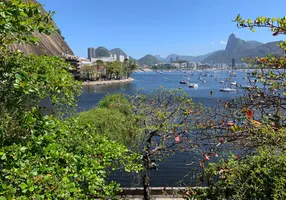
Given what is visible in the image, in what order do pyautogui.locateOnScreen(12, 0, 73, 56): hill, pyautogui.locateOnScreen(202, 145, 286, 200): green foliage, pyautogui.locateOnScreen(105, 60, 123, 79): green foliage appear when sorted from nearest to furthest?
1. pyautogui.locateOnScreen(202, 145, 286, 200): green foliage
2. pyautogui.locateOnScreen(12, 0, 73, 56): hill
3. pyautogui.locateOnScreen(105, 60, 123, 79): green foliage

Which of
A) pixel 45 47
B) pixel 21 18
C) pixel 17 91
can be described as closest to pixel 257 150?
pixel 17 91

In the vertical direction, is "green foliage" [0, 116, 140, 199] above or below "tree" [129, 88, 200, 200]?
above

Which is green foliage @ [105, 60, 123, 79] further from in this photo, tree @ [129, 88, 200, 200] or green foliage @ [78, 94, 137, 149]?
tree @ [129, 88, 200, 200]

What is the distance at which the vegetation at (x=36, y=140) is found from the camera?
1.70 metres

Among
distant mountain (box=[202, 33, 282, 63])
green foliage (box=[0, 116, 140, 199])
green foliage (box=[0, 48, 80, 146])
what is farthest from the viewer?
distant mountain (box=[202, 33, 282, 63])

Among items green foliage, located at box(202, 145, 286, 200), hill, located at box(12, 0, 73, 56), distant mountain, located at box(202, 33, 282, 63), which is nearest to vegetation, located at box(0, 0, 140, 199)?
hill, located at box(12, 0, 73, 56)

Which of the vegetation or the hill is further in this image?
the hill

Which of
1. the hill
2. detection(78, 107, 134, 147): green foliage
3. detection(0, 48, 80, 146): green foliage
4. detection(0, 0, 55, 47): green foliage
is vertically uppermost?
the hill

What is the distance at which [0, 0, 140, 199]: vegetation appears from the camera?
5.56 feet

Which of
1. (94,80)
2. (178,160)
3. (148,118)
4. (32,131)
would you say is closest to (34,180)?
(32,131)

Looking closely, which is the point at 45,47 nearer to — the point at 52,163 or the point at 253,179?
the point at 52,163

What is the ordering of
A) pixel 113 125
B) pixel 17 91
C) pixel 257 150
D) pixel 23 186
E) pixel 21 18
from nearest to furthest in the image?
pixel 23 186 → pixel 21 18 → pixel 17 91 → pixel 257 150 → pixel 113 125

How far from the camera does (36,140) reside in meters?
2.03

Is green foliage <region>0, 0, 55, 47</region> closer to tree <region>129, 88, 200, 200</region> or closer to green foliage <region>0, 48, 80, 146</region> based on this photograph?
green foliage <region>0, 48, 80, 146</region>
